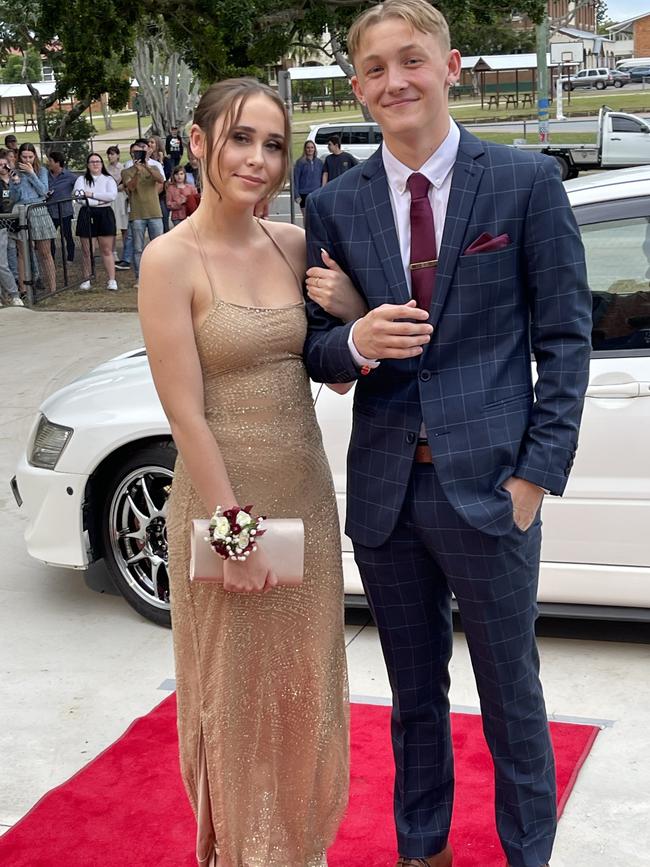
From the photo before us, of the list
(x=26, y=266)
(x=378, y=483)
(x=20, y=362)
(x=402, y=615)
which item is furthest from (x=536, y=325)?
(x=26, y=266)

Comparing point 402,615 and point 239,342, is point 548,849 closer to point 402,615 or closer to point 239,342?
point 402,615

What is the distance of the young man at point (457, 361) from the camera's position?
8.89 feet

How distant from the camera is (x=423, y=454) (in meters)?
2.85

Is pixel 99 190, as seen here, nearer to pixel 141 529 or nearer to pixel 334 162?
pixel 334 162

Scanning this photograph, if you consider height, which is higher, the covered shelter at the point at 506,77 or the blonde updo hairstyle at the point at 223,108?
the covered shelter at the point at 506,77

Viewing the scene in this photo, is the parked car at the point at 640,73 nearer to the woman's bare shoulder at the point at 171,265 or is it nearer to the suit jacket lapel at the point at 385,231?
the suit jacket lapel at the point at 385,231

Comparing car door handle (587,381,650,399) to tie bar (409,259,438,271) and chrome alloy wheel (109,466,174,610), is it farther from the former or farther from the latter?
chrome alloy wheel (109,466,174,610)

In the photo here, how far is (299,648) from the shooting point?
10.1ft

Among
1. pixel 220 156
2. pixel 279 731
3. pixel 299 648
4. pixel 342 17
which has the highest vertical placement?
pixel 342 17

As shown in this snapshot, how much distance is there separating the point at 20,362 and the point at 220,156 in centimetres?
968

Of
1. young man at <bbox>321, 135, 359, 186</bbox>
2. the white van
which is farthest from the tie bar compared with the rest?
the white van

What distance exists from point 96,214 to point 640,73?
81260mm

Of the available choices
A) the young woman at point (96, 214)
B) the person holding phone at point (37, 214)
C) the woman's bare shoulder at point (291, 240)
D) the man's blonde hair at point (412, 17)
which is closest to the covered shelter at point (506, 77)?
the young woman at point (96, 214)

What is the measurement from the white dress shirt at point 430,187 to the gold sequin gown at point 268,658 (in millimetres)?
316
